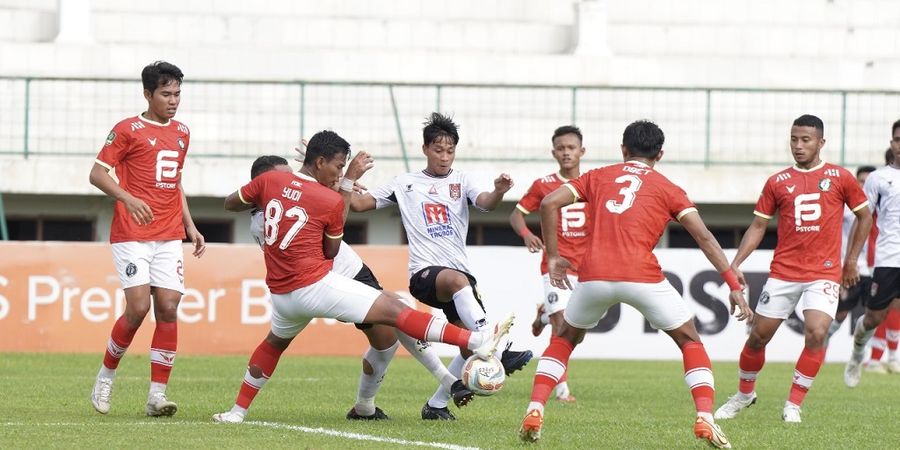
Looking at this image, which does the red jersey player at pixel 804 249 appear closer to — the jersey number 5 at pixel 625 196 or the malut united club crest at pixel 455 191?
the malut united club crest at pixel 455 191

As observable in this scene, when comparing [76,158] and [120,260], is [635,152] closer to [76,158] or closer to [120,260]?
[120,260]

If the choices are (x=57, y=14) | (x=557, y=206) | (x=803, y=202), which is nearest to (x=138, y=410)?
(x=557, y=206)

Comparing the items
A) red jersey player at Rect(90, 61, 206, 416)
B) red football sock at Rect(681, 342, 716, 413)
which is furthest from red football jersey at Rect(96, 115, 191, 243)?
red football sock at Rect(681, 342, 716, 413)

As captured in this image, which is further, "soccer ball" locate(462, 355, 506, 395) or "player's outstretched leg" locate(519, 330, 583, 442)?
"soccer ball" locate(462, 355, 506, 395)

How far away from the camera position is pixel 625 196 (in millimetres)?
9445

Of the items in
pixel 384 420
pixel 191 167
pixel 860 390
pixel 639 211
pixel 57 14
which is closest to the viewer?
pixel 639 211

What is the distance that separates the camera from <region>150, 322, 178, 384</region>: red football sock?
10.9 metres

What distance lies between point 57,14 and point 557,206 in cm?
2116

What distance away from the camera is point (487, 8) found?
1206 inches

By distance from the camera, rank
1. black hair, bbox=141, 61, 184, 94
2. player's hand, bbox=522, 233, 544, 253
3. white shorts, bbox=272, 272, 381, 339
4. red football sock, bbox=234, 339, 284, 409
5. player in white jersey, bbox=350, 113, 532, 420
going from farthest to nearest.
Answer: player's hand, bbox=522, 233, 544, 253 → player in white jersey, bbox=350, 113, 532, 420 → black hair, bbox=141, 61, 184, 94 → red football sock, bbox=234, 339, 284, 409 → white shorts, bbox=272, 272, 381, 339

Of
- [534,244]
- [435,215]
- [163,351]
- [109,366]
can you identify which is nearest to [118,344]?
[109,366]

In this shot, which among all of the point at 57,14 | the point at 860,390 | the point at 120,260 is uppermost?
the point at 57,14

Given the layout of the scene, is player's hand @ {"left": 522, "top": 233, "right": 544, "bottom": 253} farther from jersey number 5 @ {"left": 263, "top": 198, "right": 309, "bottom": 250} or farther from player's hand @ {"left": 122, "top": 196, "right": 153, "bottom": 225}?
player's hand @ {"left": 122, "top": 196, "right": 153, "bottom": 225}

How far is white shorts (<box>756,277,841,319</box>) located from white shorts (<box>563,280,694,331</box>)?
2.53 metres
